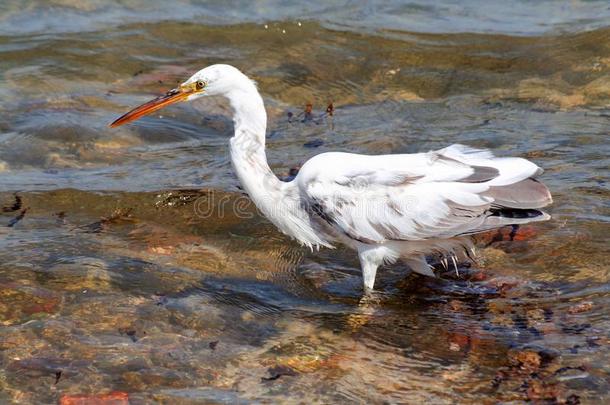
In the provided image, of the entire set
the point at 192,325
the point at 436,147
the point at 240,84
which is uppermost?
the point at 240,84

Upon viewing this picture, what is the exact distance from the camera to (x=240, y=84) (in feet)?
19.2

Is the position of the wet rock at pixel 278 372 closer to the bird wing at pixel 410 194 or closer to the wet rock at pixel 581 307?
the bird wing at pixel 410 194

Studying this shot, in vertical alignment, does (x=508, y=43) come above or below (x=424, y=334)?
above

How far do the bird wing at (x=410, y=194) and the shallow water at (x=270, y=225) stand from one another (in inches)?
19.6

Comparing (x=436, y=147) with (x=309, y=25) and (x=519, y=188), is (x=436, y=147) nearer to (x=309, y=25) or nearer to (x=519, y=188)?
(x=519, y=188)

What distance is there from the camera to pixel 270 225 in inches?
266

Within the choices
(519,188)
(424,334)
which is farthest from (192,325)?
(519,188)

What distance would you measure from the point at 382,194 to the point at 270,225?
4.33ft

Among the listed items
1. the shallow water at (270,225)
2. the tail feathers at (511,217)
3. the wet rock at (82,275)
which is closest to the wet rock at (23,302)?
the shallow water at (270,225)

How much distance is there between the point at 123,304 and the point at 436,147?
356 cm

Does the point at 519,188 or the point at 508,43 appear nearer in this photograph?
the point at 519,188

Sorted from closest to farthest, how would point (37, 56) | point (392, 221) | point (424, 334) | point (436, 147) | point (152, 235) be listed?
point (424, 334) < point (392, 221) < point (152, 235) < point (436, 147) < point (37, 56)

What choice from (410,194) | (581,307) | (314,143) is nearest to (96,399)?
(410,194)

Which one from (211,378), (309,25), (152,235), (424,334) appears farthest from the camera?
(309,25)
